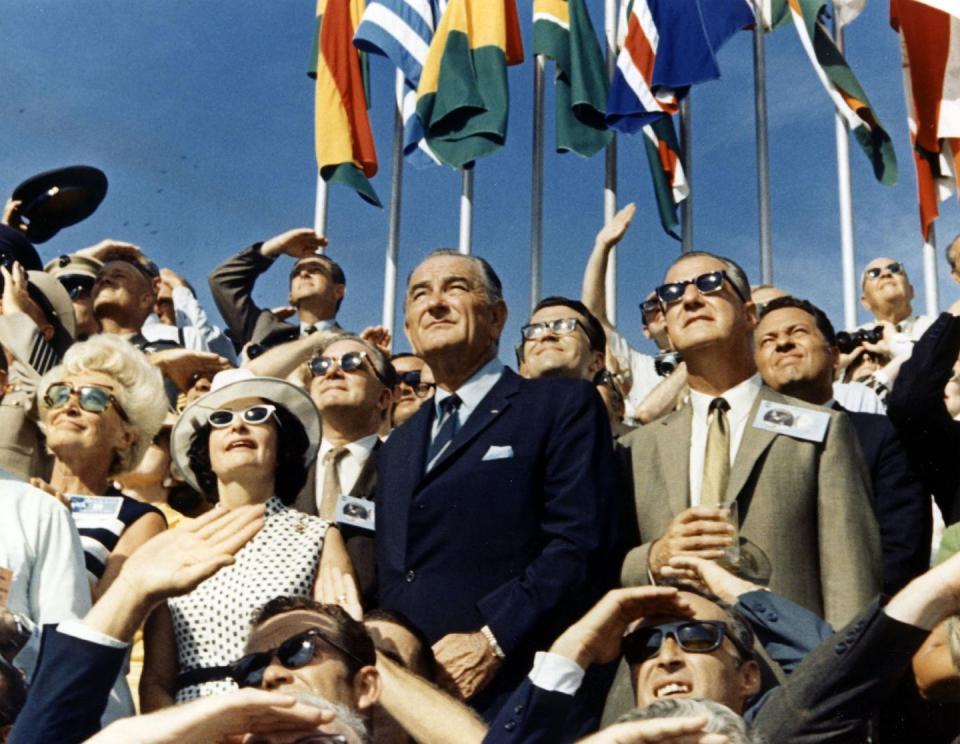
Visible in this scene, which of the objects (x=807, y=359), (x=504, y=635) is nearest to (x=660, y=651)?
(x=504, y=635)

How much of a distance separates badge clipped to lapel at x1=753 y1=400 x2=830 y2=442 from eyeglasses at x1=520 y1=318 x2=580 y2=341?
147cm

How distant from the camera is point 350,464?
5863 mm

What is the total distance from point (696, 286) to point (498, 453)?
0.92m

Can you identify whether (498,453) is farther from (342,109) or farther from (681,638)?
(342,109)

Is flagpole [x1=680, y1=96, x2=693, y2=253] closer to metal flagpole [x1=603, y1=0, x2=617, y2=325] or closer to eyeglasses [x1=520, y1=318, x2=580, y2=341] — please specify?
metal flagpole [x1=603, y1=0, x2=617, y2=325]

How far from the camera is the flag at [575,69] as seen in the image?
39.3 ft

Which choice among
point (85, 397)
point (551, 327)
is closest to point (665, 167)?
point (551, 327)

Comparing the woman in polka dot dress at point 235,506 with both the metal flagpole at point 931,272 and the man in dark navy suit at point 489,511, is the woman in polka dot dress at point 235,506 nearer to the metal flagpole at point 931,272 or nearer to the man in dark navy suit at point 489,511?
the man in dark navy suit at point 489,511

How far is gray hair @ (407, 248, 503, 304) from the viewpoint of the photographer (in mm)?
5273

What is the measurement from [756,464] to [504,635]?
92 cm

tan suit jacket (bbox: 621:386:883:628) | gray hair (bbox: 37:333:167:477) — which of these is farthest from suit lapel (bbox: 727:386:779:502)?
gray hair (bbox: 37:333:167:477)

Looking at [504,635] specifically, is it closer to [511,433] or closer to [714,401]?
[511,433]

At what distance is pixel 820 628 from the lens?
Result: 12.9 ft

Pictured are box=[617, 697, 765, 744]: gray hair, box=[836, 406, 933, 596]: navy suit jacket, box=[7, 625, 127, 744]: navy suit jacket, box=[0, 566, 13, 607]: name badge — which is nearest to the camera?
box=[617, 697, 765, 744]: gray hair
